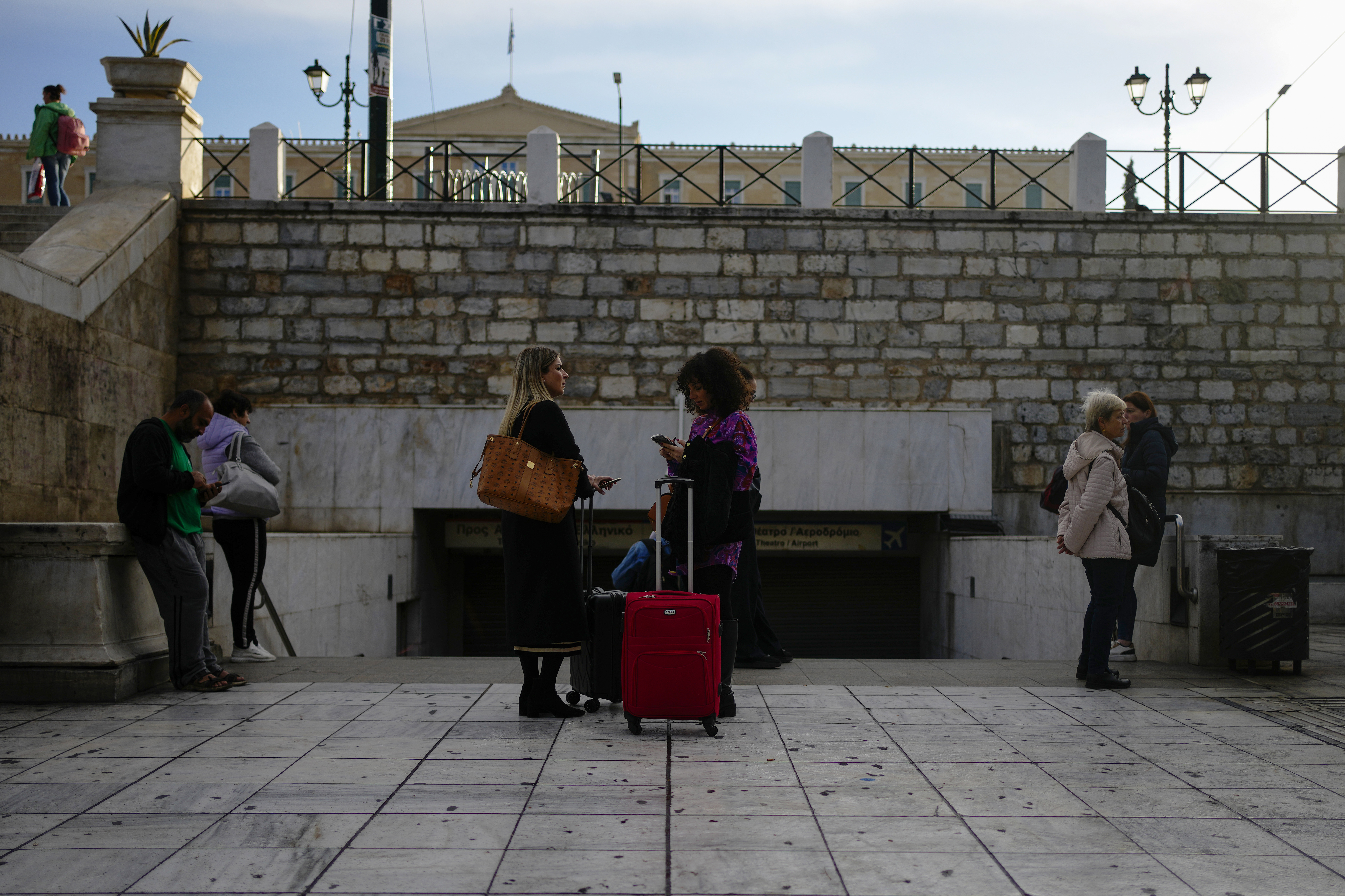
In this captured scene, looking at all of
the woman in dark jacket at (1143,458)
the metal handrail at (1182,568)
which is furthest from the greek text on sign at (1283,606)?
the woman in dark jacket at (1143,458)

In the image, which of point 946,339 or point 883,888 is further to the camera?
point 946,339

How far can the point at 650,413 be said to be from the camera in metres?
13.2

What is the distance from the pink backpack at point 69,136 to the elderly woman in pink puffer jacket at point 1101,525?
11800mm

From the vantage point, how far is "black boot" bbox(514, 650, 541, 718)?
5.38 meters

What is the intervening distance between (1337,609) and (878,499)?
5.06 m

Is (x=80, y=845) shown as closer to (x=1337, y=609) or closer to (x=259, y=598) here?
(x=259, y=598)

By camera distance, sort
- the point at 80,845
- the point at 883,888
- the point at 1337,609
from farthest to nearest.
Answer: the point at 1337,609, the point at 80,845, the point at 883,888

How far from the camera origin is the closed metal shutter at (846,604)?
14.7 m

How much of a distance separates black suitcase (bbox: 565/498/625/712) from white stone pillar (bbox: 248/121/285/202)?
376 inches

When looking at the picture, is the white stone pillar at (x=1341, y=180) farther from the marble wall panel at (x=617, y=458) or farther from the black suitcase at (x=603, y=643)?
the black suitcase at (x=603, y=643)

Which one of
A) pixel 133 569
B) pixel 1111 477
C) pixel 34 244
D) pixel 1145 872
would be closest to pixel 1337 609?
pixel 1111 477

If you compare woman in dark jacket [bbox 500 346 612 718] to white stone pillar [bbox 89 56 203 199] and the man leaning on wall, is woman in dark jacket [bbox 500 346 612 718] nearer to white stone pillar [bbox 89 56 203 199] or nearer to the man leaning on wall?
the man leaning on wall

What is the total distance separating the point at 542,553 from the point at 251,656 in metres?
3.22

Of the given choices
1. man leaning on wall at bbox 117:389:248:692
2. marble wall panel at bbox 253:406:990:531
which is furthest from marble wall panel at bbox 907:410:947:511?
man leaning on wall at bbox 117:389:248:692
